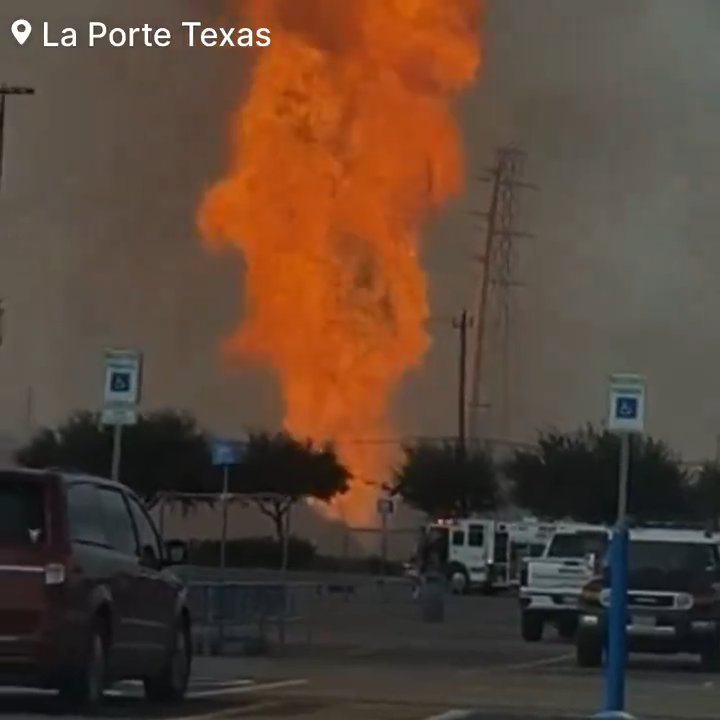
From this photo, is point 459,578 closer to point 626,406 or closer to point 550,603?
point 550,603

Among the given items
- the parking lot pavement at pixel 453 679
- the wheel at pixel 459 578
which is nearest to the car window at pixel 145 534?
the parking lot pavement at pixel 453 679

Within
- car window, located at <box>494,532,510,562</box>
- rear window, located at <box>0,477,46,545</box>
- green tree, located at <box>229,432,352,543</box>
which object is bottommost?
rear window, located at <box>0,477,46,545</box>

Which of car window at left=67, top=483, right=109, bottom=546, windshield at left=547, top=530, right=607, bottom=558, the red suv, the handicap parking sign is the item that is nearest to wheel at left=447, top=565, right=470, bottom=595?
windshield at left=547, top=530, right=607, bottom=558

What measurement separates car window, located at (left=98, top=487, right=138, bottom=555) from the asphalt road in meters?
1.33

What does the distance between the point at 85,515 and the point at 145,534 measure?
5.51 feet

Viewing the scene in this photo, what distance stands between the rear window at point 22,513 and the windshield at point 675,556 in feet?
55.3

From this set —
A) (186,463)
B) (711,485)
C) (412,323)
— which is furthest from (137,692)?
(711,485)

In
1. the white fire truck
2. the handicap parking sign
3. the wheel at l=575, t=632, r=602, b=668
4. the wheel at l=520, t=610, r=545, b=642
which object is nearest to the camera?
the handicap parking sign

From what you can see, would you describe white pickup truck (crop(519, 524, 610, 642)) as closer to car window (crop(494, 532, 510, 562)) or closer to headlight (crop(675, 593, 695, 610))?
A: headlight (crop(675, 593, 695, 610))

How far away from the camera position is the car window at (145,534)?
20109 mm

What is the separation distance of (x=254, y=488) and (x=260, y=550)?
1605cm

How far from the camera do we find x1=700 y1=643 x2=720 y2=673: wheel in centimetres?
3297

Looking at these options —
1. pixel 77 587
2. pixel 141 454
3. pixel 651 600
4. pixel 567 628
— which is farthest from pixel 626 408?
pixel 141 454

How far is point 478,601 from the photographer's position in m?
60.6
